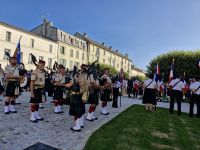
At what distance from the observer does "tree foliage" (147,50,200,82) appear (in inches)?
1569

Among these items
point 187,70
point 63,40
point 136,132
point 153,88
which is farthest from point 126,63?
point 136,132

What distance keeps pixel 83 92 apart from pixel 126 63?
293 feet

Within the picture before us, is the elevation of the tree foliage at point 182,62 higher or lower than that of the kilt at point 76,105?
higher

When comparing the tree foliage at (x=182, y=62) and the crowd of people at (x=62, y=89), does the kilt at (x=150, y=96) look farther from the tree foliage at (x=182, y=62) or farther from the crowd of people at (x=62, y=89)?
the tree foliage at (x=182, y=62)

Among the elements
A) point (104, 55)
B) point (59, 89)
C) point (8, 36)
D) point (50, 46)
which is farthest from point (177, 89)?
point (104, 55)

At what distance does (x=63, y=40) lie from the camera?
5759 cm

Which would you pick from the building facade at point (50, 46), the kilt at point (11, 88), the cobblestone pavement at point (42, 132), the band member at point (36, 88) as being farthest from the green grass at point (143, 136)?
the building facade at point (50, 46)

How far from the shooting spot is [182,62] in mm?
41188

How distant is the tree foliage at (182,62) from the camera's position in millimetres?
39844

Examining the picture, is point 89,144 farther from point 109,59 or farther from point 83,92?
point 109,59

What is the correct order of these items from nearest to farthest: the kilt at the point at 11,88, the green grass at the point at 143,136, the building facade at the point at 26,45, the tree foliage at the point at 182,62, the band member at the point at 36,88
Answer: the green grass at the point at 143,136
the band member at the point at 36,88
the kilt at the point at 11,88
the tree foliage at the point at 182,62
the building facade at the point at 26,45

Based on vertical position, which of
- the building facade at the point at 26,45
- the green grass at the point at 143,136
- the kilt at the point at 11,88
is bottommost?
the green grass at the point at 143,136

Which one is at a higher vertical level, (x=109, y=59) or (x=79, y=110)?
(x=109, y=59)

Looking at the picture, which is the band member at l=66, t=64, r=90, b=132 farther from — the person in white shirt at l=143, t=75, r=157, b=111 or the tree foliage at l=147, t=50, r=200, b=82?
the tree foliage at l=147, t=50, r=200, b=82
